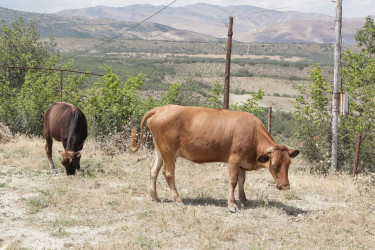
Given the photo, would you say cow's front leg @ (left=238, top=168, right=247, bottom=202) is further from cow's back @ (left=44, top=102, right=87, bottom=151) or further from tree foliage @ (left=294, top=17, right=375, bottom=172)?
tree foliage @ (left=294, top=17, right=375, bottom=172)

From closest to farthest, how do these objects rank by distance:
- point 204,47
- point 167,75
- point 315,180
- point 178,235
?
point 178,235 < point 315,180 < point 167,75 < point 204,47

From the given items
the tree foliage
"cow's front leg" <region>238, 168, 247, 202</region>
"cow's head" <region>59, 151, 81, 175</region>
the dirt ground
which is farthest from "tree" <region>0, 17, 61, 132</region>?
"cow's front leg" <region>238, 168, 247, 202</region>

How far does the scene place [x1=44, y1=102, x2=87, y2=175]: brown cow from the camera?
1165 cm

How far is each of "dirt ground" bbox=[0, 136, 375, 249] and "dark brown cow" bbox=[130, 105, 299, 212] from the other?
34.7 inches

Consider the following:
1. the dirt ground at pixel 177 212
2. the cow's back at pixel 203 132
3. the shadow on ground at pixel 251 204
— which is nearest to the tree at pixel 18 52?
the dirt ground at pixel 177 212

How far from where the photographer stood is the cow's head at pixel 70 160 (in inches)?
454

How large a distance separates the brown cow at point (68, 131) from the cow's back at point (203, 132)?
12.0ft

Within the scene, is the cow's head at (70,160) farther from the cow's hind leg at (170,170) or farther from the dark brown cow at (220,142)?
the cow's hind leg at (170,170)

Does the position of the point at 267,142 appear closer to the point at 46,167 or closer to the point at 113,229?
the point at 113,229

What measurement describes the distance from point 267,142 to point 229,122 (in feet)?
3.03

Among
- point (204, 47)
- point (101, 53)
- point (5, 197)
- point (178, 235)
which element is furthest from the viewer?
point (204, 47)

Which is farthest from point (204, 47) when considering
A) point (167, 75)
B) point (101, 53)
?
point (167, 75)

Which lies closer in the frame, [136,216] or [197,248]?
[197,248]

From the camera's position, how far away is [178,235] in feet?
23.6
